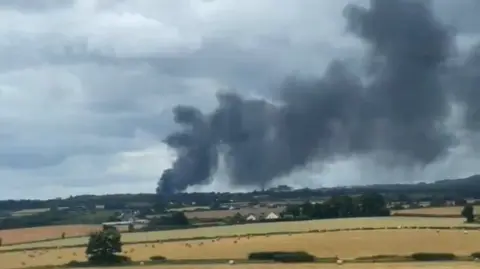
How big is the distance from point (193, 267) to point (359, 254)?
56.9 ft

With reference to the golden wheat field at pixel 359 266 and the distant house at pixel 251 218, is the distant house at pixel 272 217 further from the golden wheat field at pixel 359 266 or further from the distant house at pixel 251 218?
the golden wheat field at pixel 359 266

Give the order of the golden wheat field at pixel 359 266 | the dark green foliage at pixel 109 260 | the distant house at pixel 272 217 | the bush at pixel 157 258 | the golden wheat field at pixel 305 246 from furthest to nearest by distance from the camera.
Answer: the distant house at pixel 272 217 → the golden wheat field at pixel 305 246 → the dark green foliage at pixel 109 260 → the bush at pixel 157 258 → the golden wheat field at pixel 359 266

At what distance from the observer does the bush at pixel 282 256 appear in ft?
284

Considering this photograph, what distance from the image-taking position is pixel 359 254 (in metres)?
89.6

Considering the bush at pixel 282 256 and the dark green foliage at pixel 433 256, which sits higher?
the bush at pixel 282 256

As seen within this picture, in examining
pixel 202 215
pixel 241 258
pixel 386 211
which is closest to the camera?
pixel 241 258

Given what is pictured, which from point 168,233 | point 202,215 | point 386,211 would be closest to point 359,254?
point 168,233

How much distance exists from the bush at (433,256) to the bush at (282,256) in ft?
29.8

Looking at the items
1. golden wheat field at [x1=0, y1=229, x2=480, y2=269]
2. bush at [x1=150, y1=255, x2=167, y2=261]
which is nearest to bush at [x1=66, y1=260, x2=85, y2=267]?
golden wheat field at [x1=0, y1=229, x2=480, y2=269]

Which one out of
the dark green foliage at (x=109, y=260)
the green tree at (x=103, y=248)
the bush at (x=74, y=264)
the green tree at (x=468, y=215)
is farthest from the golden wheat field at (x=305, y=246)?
the green tree at (x=468, y=215)

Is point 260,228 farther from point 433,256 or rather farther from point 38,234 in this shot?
point 433,256

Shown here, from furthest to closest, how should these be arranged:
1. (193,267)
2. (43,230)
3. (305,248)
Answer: (43,230) < (305,248) < (193,267)

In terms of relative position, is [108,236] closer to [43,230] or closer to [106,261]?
[106,261]

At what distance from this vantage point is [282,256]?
87.9 m
